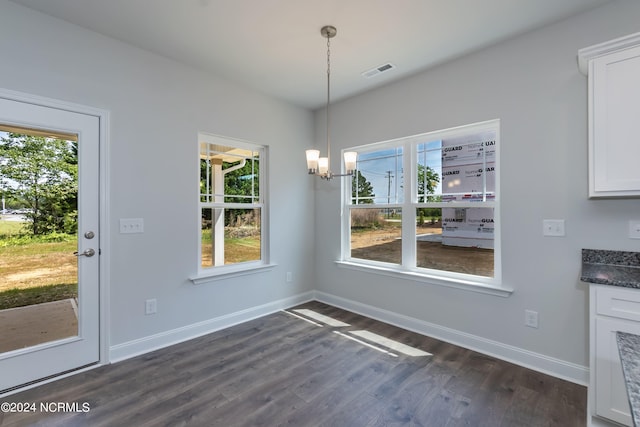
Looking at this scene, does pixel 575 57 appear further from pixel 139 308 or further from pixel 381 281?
pixel 139 308

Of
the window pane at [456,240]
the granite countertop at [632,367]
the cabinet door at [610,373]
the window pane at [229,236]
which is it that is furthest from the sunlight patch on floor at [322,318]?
the granite countertop at [632,367]

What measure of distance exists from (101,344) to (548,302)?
3703mm

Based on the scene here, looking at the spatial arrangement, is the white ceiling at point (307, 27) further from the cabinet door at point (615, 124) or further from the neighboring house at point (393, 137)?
the cabinet door at point (615, 124)

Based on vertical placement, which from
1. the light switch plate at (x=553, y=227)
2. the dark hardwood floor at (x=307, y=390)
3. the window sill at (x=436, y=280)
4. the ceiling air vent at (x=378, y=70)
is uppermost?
the ceiling air vent at (x=378, y=70)

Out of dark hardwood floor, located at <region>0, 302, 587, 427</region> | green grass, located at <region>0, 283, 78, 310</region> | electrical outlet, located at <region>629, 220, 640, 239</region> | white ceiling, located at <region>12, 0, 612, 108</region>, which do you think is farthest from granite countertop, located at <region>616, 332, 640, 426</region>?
green grass, located at <region>0, 283, 78, 310</region>

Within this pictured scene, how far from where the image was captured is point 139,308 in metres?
2.71

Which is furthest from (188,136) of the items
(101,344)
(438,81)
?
(438,81)

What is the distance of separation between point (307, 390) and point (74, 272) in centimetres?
210

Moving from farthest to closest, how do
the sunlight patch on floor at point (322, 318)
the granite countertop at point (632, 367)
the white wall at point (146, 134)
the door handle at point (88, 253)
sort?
the sunlight patch on floor at point (322, 318)
the door handle at point (88, 253)
the white wall at point (146, 134)
the granite countertop at point (632, 367)

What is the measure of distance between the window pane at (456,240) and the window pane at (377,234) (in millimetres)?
264

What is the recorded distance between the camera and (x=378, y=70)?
309cm

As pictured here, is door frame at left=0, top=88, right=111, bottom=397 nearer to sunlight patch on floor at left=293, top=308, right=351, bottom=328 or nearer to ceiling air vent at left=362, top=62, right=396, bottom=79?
sunlight patch on floor at left=293, top=308, right=351, bottom=328

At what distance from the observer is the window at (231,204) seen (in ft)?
10.7

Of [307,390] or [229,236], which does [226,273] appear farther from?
[307,390]
